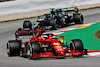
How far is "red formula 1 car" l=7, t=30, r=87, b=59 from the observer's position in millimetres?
12547

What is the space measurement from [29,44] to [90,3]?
23.5m

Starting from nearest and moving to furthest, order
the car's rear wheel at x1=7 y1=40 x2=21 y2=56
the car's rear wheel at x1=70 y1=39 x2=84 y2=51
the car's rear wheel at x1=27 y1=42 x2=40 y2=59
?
the car's rear wheel at x1=27 y1=42 x2=40 y2=59
the car's rear wheel at x1=70 y1=39 x2=84 y2=51
the car's rear wheel at x1=7 y1=40 x2=21 y2=56

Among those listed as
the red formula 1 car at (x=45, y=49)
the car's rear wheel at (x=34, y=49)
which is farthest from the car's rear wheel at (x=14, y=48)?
the car's rear wheel at (x=34, y=49)

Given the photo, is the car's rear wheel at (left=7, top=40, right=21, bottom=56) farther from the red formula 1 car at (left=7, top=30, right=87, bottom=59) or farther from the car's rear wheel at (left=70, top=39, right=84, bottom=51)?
the car's rear wheel at (left=70, top=39, right=84, bottom=51)

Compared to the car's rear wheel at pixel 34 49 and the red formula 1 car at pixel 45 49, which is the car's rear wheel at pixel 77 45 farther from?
the car's rear wheel at pixel 34 49

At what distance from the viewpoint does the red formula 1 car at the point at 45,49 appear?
41.2 ft

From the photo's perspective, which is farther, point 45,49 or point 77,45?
point 45,49

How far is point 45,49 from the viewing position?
13195 millimetres

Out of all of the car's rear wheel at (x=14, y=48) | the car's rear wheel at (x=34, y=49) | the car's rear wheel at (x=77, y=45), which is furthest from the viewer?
the car's rear wheel at (x=14, y=48)

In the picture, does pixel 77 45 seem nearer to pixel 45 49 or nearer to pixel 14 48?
pixel 45 49

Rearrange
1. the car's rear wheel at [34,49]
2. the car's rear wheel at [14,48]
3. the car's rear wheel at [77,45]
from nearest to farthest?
the car's rear wheel at [34,49], the car's rear wheel at [77,45], the car's rear wheel at [14,48]

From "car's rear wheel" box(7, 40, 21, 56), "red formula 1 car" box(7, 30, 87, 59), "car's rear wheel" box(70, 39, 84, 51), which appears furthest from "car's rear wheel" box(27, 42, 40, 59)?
"car's rear wheel" box(70, 39, 84, 51)

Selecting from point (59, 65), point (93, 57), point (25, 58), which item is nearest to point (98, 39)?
point (93, 57)

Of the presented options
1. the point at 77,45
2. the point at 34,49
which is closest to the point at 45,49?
the point at 34,49
